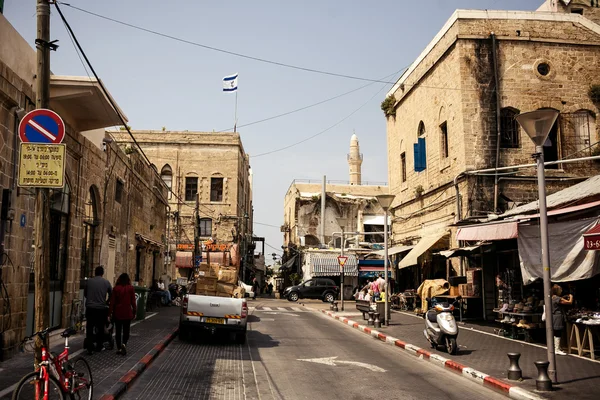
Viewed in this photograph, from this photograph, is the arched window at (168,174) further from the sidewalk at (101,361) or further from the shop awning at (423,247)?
the sidewalk at (101,361)

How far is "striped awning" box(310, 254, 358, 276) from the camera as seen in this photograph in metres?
41.4

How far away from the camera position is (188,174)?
4716cm

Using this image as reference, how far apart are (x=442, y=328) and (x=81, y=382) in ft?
27.6

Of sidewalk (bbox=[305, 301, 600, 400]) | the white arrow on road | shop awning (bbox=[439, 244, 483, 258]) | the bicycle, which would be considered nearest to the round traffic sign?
the bicycle

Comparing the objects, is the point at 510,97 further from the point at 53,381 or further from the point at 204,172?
the point at 204,172

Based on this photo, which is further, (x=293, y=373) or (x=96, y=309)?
(x=96, y=309)

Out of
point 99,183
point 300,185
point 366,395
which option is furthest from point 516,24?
point 300,185

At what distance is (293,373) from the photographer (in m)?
9.95

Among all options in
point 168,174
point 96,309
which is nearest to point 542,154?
point 96,309

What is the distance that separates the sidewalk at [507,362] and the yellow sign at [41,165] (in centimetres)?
768

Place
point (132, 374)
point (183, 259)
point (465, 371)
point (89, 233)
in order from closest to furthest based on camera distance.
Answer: point (132, 374) < point (465, 371) < point (89, 233) < point (183, 259)

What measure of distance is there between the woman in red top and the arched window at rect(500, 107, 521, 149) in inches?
636

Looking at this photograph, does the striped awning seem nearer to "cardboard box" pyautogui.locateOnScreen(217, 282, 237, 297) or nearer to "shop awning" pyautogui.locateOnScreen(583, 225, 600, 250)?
"cardboard box" pyautogui.locateOnScreen(217, 282, 237, 297)

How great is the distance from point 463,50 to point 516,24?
2.67 metres
